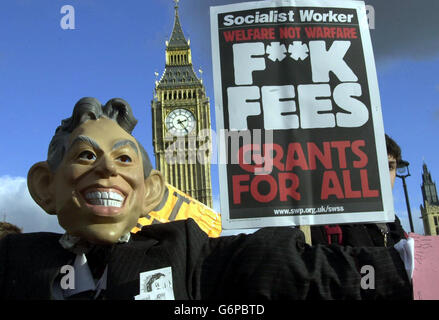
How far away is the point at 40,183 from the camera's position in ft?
5.99

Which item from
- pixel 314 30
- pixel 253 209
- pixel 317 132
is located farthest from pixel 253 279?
pixel 314 30

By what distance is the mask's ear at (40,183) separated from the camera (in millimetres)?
1804

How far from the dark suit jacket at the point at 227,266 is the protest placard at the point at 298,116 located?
0.61 meters

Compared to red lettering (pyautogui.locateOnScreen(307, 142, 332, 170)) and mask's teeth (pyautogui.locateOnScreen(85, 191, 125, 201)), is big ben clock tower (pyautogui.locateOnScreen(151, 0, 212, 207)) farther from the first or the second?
mask's teeth (pyautogui.locateOnScreen(85, 191, 125, 201))

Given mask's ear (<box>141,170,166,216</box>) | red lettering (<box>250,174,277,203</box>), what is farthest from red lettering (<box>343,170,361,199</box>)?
mask's ear (<box>141,170,166,216</box>)

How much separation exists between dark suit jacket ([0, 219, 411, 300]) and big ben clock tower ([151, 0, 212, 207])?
33.5m

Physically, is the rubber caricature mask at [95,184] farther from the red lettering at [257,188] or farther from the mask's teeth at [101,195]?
the red lettering at [257,188]

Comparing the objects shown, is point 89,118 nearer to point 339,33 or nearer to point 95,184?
point 95,184

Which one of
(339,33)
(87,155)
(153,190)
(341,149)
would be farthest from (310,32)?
(87,155)

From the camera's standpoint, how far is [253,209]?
234cm

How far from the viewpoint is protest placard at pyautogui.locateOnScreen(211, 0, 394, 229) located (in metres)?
2.34

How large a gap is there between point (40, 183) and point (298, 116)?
136cm

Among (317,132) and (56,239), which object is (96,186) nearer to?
(56,239)
